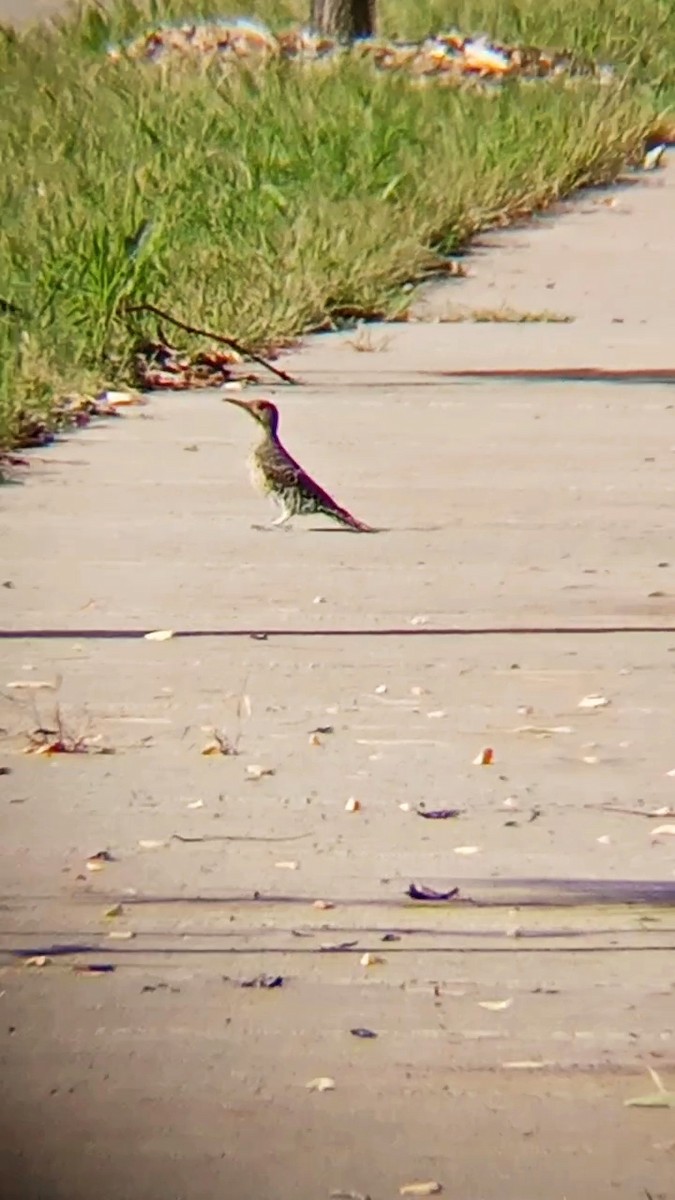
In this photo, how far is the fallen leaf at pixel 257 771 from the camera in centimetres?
674

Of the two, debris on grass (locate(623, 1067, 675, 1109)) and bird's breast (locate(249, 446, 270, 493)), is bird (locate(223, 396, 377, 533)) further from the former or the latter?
debris on grass (locate(623, 1067, 675, 1109))

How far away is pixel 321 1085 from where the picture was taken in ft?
16.3

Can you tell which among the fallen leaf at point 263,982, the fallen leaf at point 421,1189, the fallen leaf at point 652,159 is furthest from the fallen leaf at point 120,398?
the fallen leaf at point 652,159

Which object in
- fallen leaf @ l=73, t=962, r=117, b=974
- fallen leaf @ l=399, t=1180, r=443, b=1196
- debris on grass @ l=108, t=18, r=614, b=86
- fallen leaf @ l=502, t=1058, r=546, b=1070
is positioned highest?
fallen leaf @ l=399, t=1180, r=443, b=1196

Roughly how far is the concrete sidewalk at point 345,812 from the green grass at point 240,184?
56.1 inches

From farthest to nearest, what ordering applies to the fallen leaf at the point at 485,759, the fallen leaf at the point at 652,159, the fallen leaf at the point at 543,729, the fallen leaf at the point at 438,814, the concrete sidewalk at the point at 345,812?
the fallen leaf at the point at 652,159
the fallen leaf at the point at 543,729
the fallen leaf at the point at 485,759
the fallen leaf at the point at 438,814
the concrete sidewalk at the point at 345,812

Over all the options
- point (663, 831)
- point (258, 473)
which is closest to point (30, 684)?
point (663, 831)

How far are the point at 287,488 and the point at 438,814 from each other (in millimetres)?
2859

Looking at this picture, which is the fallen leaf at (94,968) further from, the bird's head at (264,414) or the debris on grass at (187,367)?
the debris on grass at (187,367)

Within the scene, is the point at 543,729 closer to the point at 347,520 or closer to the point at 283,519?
the point at 347,520

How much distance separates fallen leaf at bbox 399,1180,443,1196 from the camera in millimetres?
4578

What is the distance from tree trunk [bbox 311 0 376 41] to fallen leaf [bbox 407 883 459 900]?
19114 mm

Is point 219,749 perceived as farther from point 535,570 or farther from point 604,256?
point 604,256

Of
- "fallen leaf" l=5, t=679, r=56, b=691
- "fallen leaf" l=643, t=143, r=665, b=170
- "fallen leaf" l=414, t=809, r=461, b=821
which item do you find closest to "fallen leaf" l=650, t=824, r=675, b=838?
"fallen leaf" l=414, t=809, r=461, b=821
